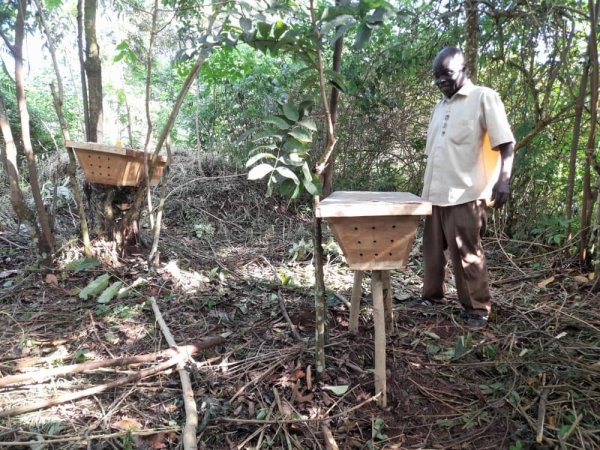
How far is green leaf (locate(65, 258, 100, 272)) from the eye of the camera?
3.33 m

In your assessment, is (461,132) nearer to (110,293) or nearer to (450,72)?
(450,72)

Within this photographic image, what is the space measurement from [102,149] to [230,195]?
2.74 meters

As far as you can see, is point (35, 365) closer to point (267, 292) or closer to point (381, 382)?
point (267, 292)

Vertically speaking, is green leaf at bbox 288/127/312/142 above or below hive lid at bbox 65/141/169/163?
below

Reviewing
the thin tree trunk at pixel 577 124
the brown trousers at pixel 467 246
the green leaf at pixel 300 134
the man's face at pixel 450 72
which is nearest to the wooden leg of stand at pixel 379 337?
the green leaf at pixel 300 134

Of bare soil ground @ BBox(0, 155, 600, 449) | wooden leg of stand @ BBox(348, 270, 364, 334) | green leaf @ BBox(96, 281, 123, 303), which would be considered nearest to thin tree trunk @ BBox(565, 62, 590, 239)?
bare soil ground @ BBox(0, 155, 600, 449)

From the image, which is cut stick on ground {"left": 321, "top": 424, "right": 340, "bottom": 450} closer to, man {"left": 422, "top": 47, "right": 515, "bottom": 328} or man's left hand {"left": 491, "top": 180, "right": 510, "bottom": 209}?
man {"left": 422, "top": 47, "right": 515, "bottom": 328}

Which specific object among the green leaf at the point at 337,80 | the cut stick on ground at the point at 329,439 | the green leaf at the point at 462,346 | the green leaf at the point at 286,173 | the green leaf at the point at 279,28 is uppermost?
the green leaf at the point at 279,28

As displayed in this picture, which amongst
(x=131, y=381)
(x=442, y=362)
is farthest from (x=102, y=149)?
(x=442, y=362)

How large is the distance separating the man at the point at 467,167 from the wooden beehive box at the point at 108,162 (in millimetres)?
2217

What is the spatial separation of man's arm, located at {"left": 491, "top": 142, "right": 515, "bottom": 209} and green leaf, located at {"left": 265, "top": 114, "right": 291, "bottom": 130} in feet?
4.60

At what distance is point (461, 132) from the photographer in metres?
2.58

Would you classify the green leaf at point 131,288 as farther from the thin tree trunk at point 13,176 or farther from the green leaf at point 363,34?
the green leaf at point 363,34

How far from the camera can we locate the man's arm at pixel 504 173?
2.42 meters
